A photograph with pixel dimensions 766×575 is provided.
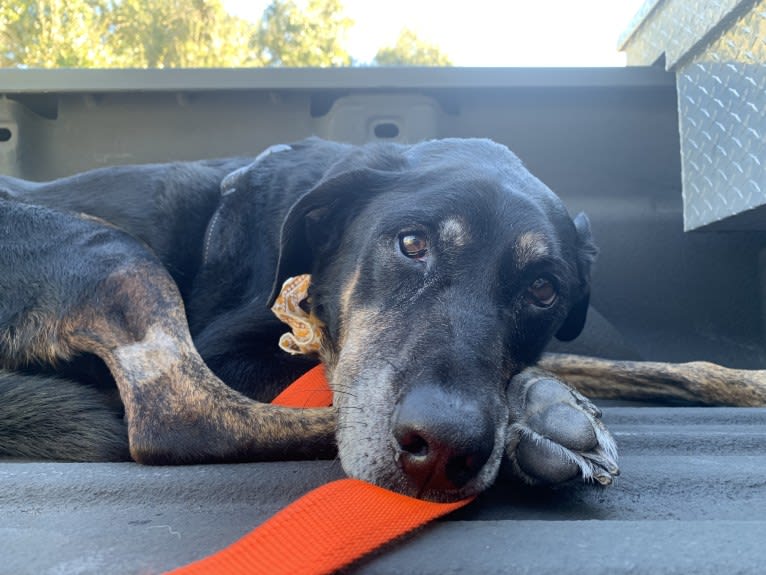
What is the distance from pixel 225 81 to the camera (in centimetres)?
339

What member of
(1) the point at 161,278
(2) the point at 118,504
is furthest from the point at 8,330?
(2) the point at 118,504

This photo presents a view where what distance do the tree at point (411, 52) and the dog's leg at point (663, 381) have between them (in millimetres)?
26048

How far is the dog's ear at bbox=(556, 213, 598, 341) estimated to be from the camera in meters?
2.57

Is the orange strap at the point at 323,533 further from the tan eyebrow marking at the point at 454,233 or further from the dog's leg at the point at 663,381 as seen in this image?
the dog's leg at the point at 663,381

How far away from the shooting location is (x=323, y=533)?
104 centimetres

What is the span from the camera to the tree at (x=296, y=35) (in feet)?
74.0

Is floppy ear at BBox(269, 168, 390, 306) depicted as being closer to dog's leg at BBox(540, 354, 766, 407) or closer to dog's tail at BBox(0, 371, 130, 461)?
dog's tail at BBox(0, 371, 130, 461)

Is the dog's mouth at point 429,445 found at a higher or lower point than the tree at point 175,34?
lower

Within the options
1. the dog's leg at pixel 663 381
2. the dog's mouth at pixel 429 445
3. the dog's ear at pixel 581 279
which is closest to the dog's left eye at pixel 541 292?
the dog's ear at pixel 581 279

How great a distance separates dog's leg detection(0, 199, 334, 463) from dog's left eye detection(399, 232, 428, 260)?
0.52 meters

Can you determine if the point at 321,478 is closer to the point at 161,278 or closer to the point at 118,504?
the point at 118,504

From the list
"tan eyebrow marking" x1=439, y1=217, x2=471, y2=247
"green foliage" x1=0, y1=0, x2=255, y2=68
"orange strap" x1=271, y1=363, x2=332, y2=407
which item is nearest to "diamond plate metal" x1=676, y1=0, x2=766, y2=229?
"tan eyebrow marking" x1=439, y1=217, x2=471, y2=247

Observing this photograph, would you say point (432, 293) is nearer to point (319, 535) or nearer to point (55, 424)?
point (319, 535)

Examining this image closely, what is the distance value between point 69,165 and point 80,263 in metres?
1.56
